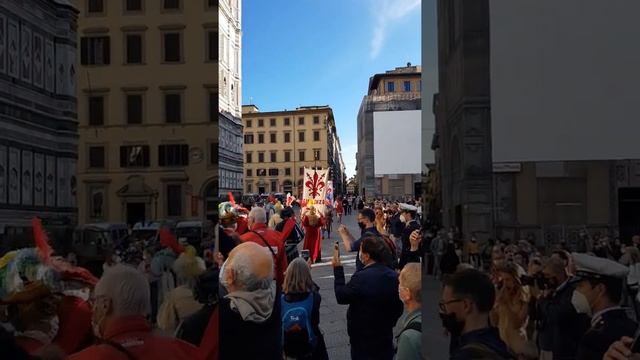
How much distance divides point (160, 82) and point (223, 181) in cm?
26

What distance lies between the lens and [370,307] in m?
3.05

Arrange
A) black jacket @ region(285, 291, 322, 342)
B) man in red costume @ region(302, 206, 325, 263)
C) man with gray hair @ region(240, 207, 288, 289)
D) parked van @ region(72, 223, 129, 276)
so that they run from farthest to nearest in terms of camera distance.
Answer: black jacket @ region(285, 291, 322, 342), man in red costume @ region(302, 206, 325, 263), man with gray hair @ region(240, 207, 288, 289), parked van @ region(72, 223, 129, 276)

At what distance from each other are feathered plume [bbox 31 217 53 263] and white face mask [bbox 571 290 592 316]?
2.34 meters

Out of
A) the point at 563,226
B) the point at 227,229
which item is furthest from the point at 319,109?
the point at 563,226

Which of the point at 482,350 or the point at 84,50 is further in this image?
the point at 482,350

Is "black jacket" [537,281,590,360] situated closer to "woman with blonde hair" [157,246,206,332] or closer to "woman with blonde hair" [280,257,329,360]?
"woman with blonde hair" [280,257,329,360]

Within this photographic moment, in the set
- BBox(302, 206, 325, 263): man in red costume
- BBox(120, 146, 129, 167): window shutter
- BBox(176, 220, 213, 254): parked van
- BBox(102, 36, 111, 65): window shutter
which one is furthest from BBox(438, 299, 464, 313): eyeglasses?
BBox(302, 206, 325, 263): man in red costume

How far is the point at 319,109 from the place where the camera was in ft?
5.75

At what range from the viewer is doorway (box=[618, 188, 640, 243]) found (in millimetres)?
1761

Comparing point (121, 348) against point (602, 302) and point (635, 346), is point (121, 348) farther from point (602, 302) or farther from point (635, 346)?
point (602, 302)

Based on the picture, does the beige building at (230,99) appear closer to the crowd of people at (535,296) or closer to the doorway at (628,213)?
the crowd of people at (535,296)

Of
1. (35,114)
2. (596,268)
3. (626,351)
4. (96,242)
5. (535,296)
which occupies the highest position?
(35,114)

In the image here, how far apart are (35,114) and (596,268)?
206cm

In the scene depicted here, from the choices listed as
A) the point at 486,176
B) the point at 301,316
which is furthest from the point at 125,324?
the point at 301,316
